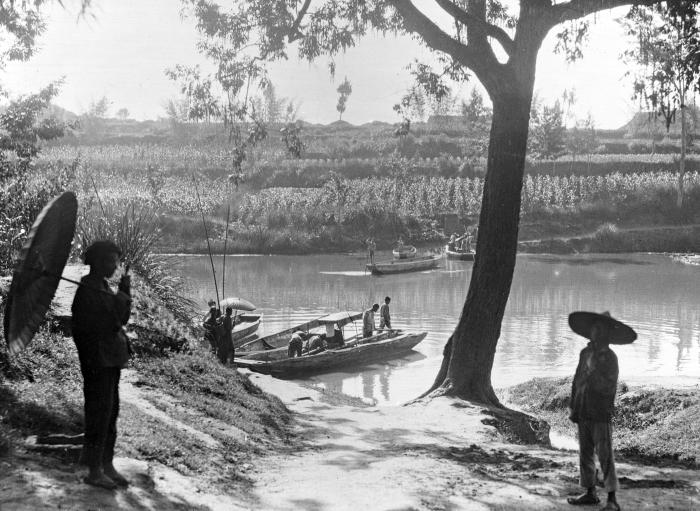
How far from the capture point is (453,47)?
12258 millimetres

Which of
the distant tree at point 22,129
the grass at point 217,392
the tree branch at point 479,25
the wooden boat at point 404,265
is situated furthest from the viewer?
the wooden boat at point 404,265

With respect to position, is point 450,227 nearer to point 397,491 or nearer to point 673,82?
point 673,82

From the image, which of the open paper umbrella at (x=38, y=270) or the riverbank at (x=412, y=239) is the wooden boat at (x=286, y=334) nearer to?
the open paper umbrella at (x=38, y=270)

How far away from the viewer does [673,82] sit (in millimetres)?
12852

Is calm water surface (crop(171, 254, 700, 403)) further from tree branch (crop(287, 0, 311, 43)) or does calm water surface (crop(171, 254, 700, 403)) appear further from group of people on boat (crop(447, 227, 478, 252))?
tree branch (crop(287, 0, 311, 43))

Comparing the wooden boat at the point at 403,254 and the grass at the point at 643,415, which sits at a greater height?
the wooden boat at the point at 403,254

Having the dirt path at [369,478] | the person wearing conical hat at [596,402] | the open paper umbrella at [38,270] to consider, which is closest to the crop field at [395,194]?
the dirt path at [369,478]

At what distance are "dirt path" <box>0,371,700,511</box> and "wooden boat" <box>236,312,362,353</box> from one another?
32.5 feet

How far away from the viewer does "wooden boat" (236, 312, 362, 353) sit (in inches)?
805

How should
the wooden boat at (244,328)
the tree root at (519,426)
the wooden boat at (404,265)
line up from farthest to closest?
the wooden boat at (404,265), the wooden boat at (244,328), the tree root at (519,426)

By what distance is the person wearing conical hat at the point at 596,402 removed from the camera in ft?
21.1

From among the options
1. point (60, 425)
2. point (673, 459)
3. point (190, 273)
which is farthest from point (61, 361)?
point (190, 273)

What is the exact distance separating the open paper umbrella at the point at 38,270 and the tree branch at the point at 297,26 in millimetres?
8149

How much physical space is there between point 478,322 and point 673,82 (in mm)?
4903
